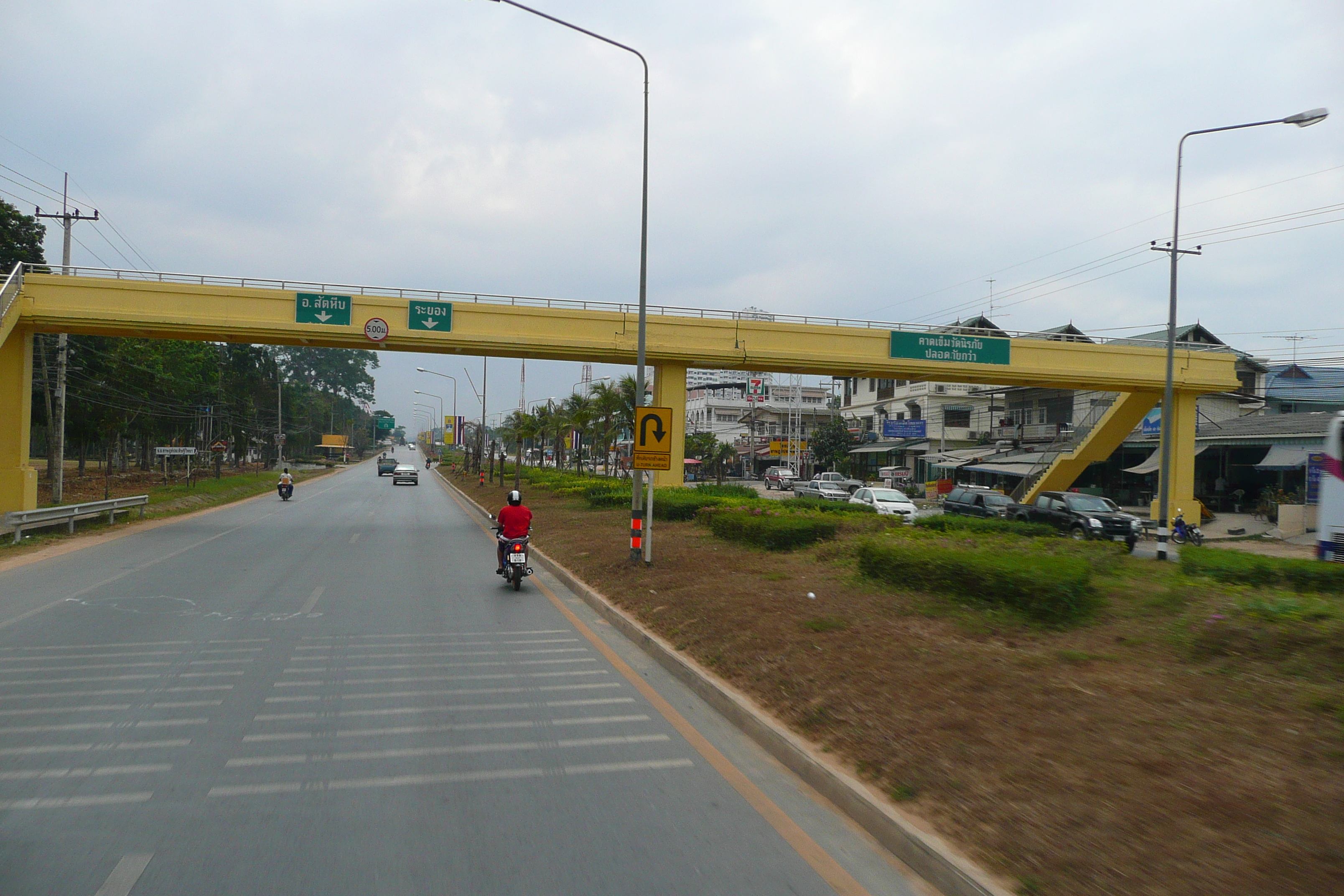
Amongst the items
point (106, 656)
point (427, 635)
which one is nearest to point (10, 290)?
point (106, 656)

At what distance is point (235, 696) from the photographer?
702 centimetres

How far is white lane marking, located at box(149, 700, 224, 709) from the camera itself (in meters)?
6.68

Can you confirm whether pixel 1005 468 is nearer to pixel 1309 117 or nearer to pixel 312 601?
pixel 1309 117

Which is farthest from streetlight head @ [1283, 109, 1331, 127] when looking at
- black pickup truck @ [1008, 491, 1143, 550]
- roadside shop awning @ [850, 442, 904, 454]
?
roadside shop awning @ [850, 442, 904, 454]

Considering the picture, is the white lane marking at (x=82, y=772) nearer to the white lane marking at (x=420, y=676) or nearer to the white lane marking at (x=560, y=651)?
the white lane marking at (x=420, y=676)

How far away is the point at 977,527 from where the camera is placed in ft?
55.0

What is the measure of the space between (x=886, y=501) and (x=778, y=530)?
49.4 feet

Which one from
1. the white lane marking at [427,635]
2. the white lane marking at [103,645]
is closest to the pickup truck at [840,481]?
the white lane marking at [427,635]

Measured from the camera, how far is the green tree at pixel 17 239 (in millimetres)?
33312

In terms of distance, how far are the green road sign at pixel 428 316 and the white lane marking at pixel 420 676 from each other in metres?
18.6

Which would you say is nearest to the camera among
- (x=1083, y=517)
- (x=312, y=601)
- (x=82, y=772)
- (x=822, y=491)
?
(x=82, y=772)

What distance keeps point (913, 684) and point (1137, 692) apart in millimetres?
1547

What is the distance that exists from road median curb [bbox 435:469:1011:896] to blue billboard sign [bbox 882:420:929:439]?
52275 mm

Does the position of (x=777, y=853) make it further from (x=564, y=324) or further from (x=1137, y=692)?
(x=564, y=324)
